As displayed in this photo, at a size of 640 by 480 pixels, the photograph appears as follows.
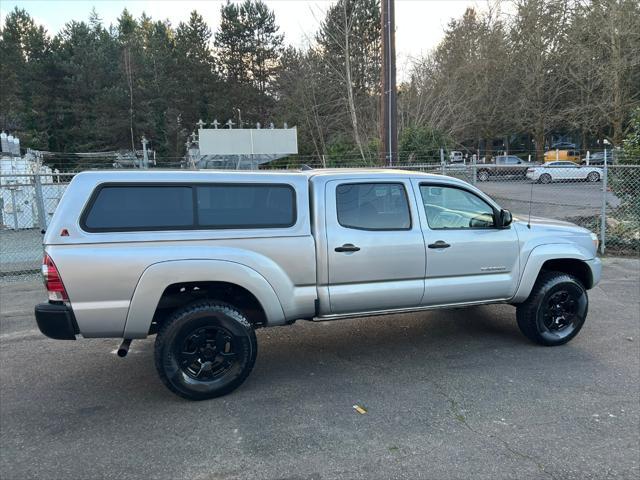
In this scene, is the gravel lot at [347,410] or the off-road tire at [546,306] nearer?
the gravel lot at [347,410]

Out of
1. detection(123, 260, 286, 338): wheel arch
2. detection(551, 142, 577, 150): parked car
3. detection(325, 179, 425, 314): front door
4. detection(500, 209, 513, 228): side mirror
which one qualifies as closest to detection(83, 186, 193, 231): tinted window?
detection(123, 260, 286, 338): wheel arch

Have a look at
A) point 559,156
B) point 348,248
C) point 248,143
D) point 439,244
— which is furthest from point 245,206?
point 559,156

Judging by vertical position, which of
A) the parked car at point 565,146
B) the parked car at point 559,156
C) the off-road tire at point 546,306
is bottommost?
the off-road tire at point 546,306

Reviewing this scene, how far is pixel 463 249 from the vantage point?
4445 mm

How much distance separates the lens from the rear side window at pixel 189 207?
11.8ft

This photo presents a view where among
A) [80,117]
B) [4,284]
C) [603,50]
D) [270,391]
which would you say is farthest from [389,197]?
[80,117]

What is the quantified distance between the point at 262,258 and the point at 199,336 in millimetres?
804

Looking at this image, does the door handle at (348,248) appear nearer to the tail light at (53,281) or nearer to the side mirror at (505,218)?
the side mirror at (505,218)

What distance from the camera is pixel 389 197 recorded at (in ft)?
14.4

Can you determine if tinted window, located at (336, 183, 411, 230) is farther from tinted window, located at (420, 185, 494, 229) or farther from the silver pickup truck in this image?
tinted window, located at (420, 185, 494, 229)

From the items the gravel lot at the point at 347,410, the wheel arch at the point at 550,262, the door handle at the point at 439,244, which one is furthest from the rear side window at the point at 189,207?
the wheel arch at the point at 550,262

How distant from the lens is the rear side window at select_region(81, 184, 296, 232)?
3.61 m

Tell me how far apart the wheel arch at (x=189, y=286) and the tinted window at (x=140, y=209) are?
1.15 feet

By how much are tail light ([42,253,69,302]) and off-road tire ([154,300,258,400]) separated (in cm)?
76
